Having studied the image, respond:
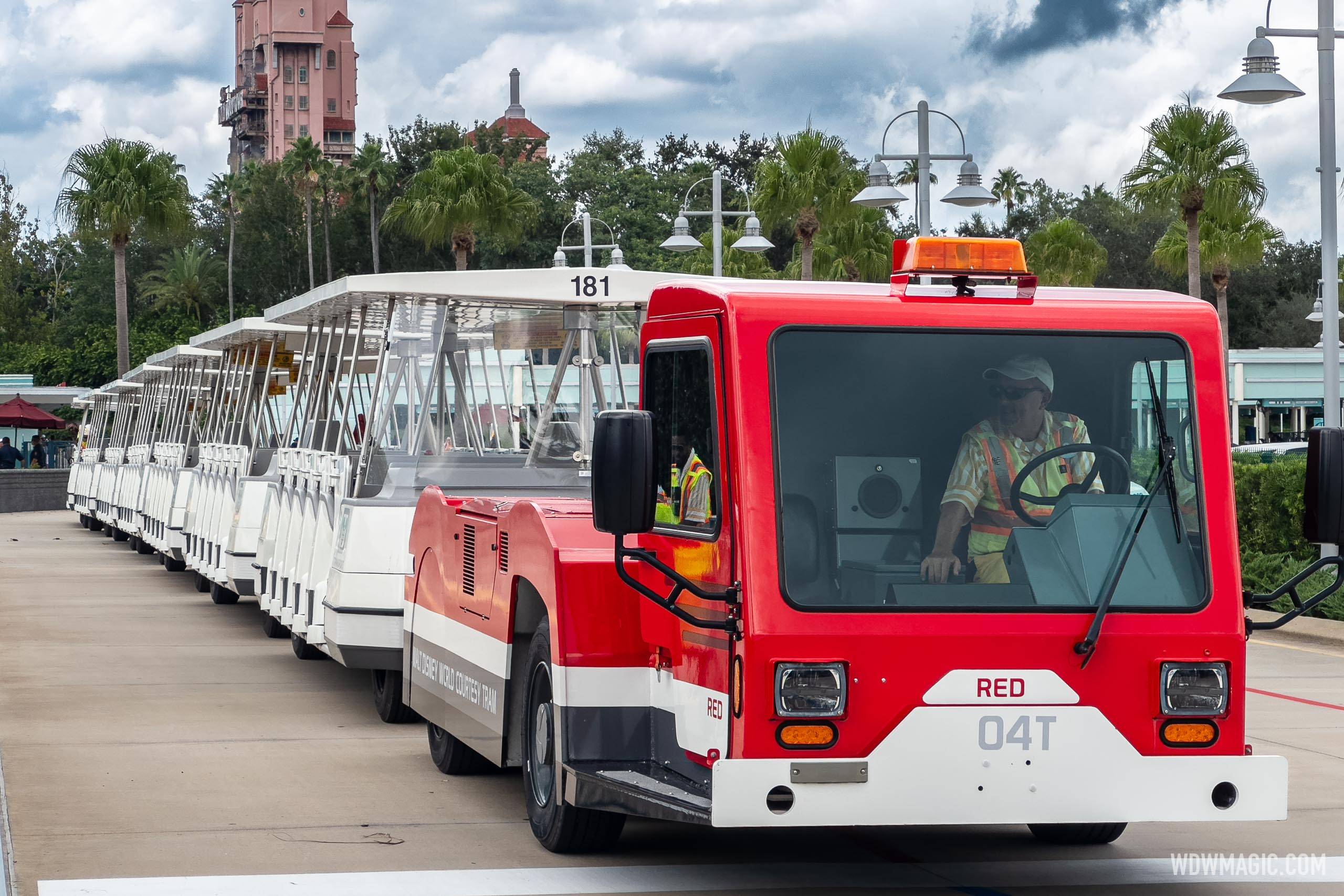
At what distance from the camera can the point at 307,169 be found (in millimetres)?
88750

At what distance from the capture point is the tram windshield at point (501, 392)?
12.2 meters

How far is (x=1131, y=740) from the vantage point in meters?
6.34

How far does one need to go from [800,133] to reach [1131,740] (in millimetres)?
32237

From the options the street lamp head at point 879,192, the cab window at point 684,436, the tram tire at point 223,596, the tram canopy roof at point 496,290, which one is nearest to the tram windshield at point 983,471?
the cab window at point 684,436

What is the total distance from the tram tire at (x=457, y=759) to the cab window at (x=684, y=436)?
2820 mm

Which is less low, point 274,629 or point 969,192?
point 969,192

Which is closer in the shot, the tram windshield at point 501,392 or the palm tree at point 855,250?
the tram windshield at point 501,392

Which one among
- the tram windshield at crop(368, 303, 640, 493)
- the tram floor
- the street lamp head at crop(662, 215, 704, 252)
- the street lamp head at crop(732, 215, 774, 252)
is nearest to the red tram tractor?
the tram floor

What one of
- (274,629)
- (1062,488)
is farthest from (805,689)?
(274,629)

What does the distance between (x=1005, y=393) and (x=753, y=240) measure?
2280 cm

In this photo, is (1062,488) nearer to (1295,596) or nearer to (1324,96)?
(1295,596)

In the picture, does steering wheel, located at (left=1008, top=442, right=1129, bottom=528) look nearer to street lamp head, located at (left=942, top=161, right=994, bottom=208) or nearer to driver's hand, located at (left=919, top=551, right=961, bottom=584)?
driver's hand, located at (left=919, top=551, right=961, bottom=584)

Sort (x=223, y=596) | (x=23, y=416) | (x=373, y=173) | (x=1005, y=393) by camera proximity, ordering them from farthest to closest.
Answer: (x=373, y=173) < (x=23, y=416) < (x=223, y=596) < (x=1005, y=393)

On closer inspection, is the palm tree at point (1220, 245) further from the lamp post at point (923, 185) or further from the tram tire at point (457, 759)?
the tram tire at point (457, 759)
